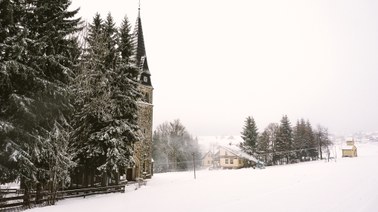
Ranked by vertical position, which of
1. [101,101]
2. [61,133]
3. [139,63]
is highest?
[139,63]

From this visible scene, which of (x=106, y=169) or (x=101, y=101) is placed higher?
(x=101, y=101)

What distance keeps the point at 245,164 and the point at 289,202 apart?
184ft

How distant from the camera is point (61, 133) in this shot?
17344 millimetres

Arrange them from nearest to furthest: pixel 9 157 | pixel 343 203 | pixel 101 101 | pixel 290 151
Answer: pixel 9 157
pixel 343 203
pixel 101 101
pixel 290 151

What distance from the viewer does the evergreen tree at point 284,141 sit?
70.8m

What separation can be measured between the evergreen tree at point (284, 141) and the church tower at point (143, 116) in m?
40.4

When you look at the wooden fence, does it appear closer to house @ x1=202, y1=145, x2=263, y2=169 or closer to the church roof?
the church roof

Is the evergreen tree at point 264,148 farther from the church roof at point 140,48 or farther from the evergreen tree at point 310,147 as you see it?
the church roof at point 140,48

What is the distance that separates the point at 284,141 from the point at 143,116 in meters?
42.6

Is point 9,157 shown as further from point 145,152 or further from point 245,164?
point 245,164

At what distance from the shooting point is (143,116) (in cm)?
3856

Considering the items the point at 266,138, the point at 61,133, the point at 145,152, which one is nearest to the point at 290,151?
the point at 266,138

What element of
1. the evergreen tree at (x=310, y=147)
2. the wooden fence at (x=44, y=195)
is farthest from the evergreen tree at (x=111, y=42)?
the evergreen tree at (x=310, y=147)

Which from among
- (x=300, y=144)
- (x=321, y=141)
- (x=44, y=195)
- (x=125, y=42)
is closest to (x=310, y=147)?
(x=300, y=144)
